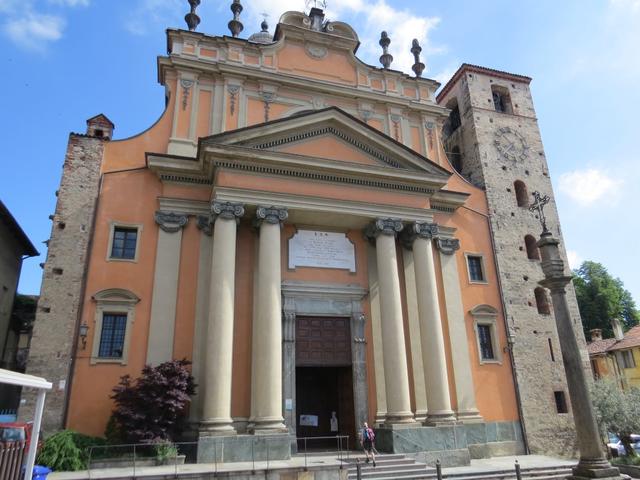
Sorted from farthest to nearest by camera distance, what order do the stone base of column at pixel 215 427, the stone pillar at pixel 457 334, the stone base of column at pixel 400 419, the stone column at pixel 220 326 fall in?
the stone pillar at pixel 457 334 → the stone base of column at pixel 400 419 → the stone column at pixel 220 326 → the stone base of column at pixel 215 427

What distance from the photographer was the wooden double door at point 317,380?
16.7 m

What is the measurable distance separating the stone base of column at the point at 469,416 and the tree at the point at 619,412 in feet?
16.8

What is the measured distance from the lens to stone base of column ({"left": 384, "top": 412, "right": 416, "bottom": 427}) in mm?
15148

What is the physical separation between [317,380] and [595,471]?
1022 centimetres

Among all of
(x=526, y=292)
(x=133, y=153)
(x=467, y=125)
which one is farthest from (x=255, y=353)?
(x=467, y=125)

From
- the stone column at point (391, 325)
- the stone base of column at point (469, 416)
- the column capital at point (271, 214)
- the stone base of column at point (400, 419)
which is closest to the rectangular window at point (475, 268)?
the stone column at point (391, 325)

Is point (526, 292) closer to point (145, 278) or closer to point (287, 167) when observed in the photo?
point (287, 167)

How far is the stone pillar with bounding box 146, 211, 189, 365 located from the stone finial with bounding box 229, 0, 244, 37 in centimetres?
950

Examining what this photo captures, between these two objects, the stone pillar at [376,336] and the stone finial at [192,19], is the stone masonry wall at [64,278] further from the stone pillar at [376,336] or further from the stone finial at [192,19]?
the stone pillar at [376,336]

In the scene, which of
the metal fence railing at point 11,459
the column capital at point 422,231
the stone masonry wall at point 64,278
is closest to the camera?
the metal fence railing at point 11,459

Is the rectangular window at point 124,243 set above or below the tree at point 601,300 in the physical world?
below

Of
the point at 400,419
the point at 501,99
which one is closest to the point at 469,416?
the point at 400,419

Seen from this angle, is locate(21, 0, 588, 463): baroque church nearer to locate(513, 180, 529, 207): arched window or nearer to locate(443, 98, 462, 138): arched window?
locate(513, 180, 529, 207): arched window

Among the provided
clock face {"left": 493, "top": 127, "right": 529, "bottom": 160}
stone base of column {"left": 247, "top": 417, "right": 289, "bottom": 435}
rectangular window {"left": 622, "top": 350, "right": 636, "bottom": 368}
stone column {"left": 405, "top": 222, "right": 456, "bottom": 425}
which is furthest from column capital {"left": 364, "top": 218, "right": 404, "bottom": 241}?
rectangular window {"left": 622, "top": 350, "right": 636, "bottom": 368}
